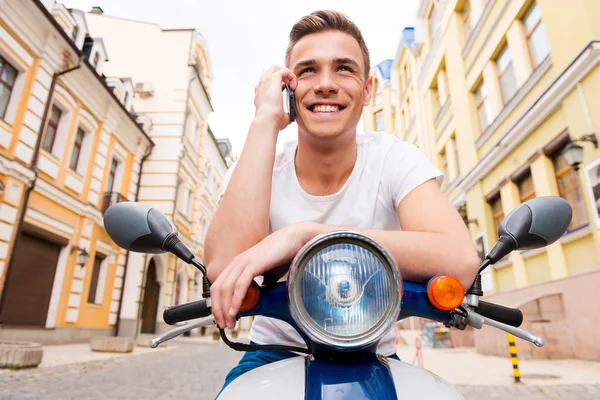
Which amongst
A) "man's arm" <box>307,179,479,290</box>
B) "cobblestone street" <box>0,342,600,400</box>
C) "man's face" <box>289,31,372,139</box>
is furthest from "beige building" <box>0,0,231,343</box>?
"man's arm" <box>307,179,479,290</box>

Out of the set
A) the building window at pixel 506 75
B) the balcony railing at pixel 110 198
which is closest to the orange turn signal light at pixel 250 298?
the building window at pixel 506 75

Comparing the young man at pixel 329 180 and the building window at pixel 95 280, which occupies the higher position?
the building window at pixel 95 280

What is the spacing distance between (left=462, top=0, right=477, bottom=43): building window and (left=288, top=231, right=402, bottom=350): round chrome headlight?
13.9m

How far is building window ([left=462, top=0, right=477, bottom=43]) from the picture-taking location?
506 inches

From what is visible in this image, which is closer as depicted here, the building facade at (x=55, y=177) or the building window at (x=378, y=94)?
the building facade at (x=55, y=177)

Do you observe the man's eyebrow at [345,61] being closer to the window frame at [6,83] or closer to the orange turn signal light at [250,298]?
the orange turn signal light at [250,298]

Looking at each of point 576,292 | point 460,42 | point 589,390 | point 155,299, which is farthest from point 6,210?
point 460,42

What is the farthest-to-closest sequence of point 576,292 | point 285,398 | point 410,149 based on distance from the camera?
1. point 576,292
2. point 410,149
3. point 285,398

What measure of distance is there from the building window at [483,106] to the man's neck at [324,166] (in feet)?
37.7

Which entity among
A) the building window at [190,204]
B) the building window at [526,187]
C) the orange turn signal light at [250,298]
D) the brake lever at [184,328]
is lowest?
the brake lever at [184,328]

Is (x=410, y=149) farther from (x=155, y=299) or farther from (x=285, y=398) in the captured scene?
(x=155, y=299)

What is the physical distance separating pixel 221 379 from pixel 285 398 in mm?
5991

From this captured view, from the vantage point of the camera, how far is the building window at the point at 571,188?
760cm

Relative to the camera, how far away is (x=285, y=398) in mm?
744
